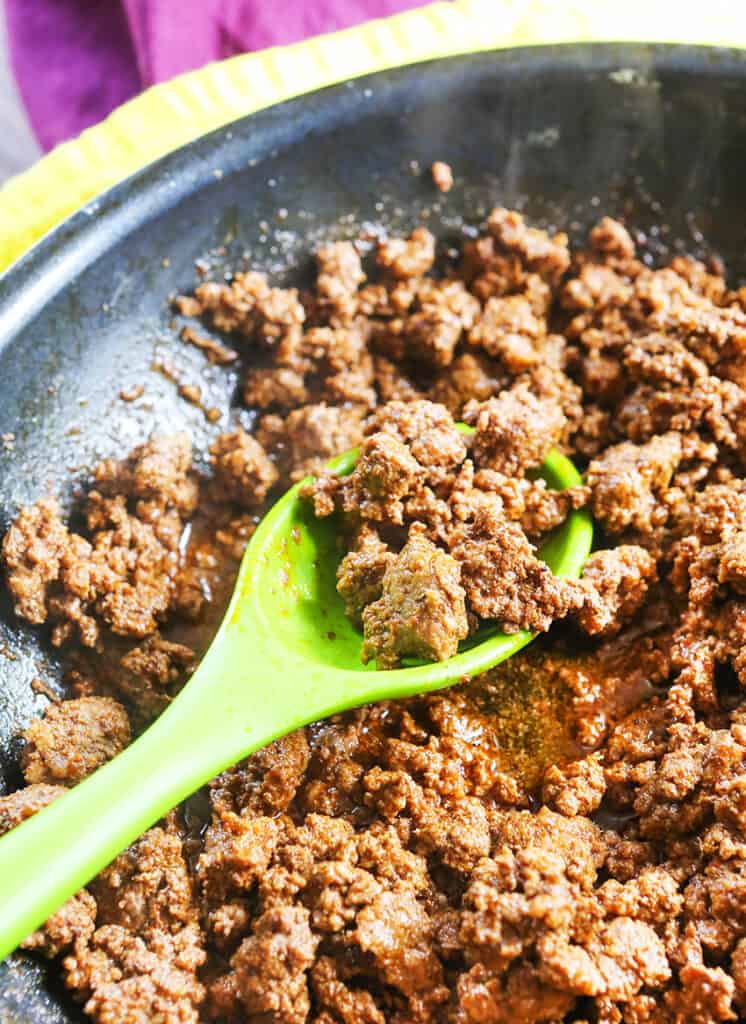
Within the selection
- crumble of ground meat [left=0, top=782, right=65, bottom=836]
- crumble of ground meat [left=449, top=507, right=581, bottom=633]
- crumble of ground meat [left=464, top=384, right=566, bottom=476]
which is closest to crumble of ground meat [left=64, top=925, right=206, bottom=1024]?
crumble of ground meat [left=0, top=782, right=65, bottom=836]

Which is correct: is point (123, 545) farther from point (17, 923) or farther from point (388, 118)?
point (388, 118)

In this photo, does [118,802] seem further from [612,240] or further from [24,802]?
[612,240]

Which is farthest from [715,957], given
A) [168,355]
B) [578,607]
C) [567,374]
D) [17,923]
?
[168,355]

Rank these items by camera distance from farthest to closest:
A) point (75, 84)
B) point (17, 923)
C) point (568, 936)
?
point (75, 84)
point (568, 936)
point (17, 923)

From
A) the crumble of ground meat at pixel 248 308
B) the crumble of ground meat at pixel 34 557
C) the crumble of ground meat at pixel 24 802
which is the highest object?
the crumble of ground meat at pixel 248 308

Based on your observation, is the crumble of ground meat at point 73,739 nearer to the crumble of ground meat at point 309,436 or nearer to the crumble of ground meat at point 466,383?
the crumble of ground meat at point 309,436

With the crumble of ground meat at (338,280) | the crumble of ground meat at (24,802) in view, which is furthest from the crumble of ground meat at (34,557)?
the crumble of ground meat at (338,280)

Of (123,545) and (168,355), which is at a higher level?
(168,355)
